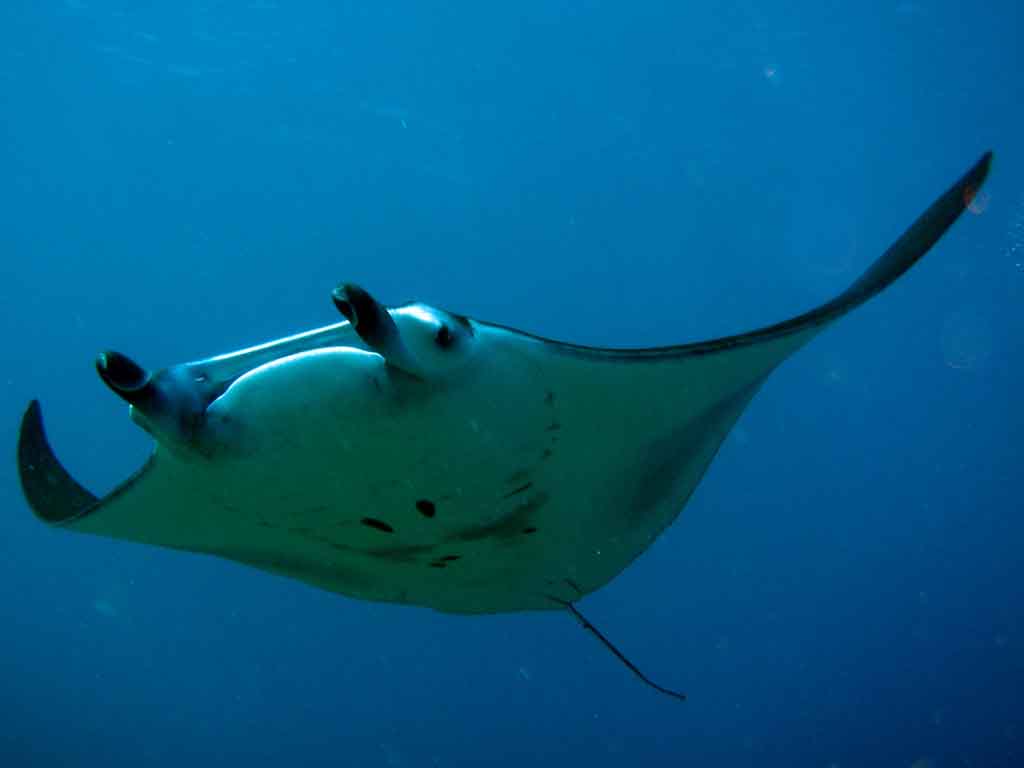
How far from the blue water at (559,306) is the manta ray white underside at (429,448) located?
36.0ft

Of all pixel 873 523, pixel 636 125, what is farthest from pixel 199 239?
pixel 873 523

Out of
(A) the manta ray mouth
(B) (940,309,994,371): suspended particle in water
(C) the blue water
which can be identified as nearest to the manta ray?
(A) the manta ray mouth

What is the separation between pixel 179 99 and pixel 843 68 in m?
12.3

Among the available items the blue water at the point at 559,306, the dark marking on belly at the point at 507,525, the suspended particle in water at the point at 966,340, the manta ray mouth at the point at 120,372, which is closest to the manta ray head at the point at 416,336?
the manta ray mouth at the point at 120,372

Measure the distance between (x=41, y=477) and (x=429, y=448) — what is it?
188 cm

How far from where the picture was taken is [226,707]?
2331 cm

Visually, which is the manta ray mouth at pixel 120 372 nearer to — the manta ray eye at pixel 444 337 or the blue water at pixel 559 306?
the manta ray eye at pixel 444 337

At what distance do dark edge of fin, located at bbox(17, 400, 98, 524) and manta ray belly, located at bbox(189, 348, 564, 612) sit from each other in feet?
1.76

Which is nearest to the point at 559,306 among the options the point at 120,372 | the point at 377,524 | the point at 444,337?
the point at 377,524

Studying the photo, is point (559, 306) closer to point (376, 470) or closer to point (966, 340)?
point (966, 340)

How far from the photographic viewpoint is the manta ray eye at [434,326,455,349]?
6.82 ft

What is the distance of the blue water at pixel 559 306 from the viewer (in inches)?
519

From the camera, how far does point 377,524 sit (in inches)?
105

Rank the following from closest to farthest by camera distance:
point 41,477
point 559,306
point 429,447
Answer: point 429,447 < point 41,477 < point 559,306
